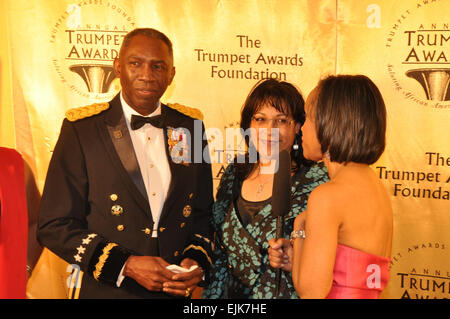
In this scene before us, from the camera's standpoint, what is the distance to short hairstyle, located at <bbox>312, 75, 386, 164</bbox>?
6.15 ft

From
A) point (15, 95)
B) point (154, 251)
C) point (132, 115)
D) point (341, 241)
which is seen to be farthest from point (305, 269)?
point (15, 95)

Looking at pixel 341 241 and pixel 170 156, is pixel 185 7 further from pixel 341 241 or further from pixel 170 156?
pixel 341 241

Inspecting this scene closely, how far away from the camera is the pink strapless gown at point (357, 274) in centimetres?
186

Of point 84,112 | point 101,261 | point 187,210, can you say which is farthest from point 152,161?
point 101,261

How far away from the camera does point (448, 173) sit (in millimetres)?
3400

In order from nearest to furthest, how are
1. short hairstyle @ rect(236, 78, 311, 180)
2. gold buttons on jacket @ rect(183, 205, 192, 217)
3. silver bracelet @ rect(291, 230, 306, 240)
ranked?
1. silver bracelet @ rect(291, 230, 306, 240)
2. gold buttons on jacket @ rect(183, 205, 192, 217)
3. short hairstyle @ rect(236, 78, 311, 180)

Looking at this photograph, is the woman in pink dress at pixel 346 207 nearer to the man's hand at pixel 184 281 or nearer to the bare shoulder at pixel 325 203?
the bare shoulder at pixel 325 203

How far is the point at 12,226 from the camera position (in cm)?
226

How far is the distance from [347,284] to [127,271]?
3.37ft

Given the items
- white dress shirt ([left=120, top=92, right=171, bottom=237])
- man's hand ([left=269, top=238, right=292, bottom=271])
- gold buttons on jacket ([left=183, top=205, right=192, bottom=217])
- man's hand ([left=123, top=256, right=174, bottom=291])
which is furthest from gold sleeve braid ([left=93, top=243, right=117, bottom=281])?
man's hand ([left=269, top=238, right=292, bottom=271])

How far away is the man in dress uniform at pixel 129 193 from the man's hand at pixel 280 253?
504mm


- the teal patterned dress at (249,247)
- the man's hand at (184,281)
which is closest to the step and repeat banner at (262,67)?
the teal patterned dress at (249,247)

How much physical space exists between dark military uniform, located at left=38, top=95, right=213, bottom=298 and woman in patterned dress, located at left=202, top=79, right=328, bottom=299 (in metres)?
0.18

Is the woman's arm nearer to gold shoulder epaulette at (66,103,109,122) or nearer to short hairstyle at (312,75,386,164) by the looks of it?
short hairstyle at (312,75,386,164)
